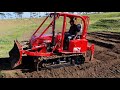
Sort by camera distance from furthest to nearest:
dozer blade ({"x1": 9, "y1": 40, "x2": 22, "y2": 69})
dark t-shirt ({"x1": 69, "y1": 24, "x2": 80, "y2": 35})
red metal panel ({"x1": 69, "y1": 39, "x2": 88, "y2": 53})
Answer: dark t-shirt ({"x1": 69, "y1": 24, "x2": 80, "y2": 35}) → red metal panel ({"x1": 69, "y1": 39, "x2": 88, "y2": 53}) → dozer blade ({"x1": 9, "y1": 40, "x2": 22, "y2": 69})

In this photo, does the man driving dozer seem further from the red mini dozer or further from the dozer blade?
the dozer blade

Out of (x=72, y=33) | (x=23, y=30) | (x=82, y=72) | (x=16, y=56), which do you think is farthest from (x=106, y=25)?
(x=16, y=56)

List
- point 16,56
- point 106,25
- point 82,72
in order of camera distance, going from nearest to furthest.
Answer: point 82,72, point 16,56, point 106,25

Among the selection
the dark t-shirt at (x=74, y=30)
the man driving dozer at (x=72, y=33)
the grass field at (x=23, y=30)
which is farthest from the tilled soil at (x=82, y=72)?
the grass field at (x=23, y=30)

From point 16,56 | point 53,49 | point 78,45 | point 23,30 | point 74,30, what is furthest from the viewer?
point 23,30

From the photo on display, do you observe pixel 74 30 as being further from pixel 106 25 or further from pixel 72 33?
pixel 106 25

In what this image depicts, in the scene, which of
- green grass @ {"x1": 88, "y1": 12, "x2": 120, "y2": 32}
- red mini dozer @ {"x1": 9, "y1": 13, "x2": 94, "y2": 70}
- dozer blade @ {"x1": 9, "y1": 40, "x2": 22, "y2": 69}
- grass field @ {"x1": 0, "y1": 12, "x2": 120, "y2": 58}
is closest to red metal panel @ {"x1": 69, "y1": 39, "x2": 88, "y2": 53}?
red mini dozer @ {"x1": 9, "y1": 13, "x2": 94, "y2": 70}

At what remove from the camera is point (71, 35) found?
33.4 feet

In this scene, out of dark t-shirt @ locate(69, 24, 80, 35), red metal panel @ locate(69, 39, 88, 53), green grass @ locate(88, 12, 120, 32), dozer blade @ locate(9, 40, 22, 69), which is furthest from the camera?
green grass @ locate(88, 12, 120, 32)

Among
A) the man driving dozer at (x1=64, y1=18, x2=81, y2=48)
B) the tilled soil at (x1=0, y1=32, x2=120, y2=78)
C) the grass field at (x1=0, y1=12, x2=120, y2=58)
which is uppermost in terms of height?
the man driving dozer at (x1=64, y1=18, x2=81, y2=48)

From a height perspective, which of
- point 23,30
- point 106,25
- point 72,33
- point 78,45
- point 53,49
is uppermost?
point 72,33
